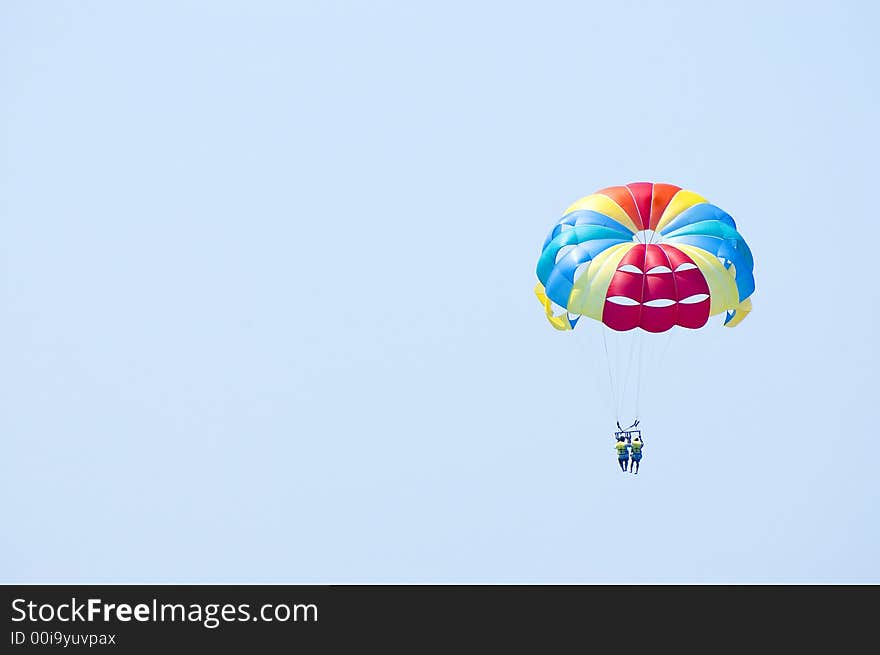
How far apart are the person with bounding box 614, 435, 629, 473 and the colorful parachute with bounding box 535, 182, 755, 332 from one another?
255 cm

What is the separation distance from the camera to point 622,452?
61.2 metres

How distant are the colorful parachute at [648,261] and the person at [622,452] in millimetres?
2550

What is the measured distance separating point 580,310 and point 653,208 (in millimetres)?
2925

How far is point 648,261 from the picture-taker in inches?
2392

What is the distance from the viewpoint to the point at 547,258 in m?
61.8

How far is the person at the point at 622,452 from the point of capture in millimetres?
61250

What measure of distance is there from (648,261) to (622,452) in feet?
14.3
